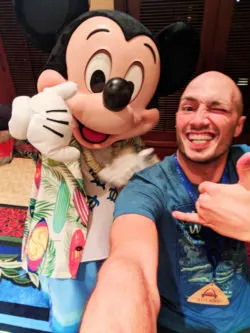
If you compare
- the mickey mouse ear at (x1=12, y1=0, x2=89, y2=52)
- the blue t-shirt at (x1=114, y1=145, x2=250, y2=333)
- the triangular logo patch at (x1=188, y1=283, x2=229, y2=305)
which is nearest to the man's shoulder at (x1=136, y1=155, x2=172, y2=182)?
the blue t-shirt at (x1=114, y1=145, x2=250, y2=333)

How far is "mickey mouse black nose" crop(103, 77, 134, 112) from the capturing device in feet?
2.56

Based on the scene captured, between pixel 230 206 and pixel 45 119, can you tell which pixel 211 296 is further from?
pixel 45 119

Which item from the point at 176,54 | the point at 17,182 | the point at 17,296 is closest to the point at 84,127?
the point at 176,54

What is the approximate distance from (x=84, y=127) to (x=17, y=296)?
2.73 ft

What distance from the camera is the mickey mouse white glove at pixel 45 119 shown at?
75 centimetres

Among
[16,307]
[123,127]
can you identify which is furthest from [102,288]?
[16,307]

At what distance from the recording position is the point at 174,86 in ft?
3.53

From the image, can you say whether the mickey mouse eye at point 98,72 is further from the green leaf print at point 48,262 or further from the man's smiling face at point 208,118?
the green leaf print at point 48,262

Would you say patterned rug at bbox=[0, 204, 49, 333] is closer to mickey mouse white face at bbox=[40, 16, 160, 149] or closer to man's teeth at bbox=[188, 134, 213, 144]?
mickey mouse white face at bbox=[40, 16, 160, 149]

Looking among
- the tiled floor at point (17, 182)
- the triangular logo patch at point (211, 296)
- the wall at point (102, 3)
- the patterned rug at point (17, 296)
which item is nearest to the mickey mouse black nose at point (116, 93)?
the triangular logo patch at point (211, 296)

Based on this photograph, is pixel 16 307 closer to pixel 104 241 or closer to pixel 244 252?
pixel 104 241

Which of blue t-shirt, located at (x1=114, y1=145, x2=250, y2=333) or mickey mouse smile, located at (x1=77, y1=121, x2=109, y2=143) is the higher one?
mickey mouse smile, located at (x1=77, y1=121, x2=109, y2=143)

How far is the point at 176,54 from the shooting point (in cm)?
101

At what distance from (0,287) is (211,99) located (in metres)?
1.16
